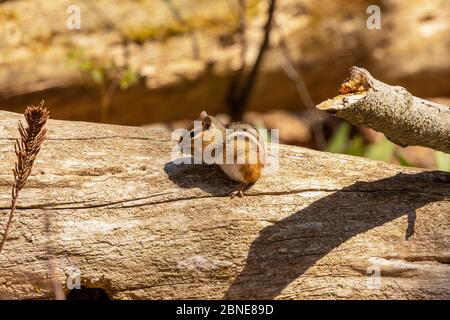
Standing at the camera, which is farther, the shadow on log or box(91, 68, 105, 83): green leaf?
box(91, 68, 105, 83): green leaf

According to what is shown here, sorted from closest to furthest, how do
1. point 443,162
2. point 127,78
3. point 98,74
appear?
point 443,162, point 127,78, point 98,74

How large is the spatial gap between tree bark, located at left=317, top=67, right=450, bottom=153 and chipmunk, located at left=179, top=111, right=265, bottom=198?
2.53 feet

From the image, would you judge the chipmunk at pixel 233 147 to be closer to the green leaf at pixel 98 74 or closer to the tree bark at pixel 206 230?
the tree bark at pixel 206 230

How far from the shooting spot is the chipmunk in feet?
13.6

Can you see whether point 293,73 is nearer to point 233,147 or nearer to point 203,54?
point 203,54

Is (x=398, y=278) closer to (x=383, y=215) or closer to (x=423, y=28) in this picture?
(x=383, y=215)

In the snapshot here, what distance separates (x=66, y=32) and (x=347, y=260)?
365 cm

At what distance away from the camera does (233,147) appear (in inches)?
163

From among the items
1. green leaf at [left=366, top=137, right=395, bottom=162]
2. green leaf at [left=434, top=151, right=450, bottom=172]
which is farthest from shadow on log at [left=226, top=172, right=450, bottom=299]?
green leaf at [left=366, top=137, right=395, bottom=162]

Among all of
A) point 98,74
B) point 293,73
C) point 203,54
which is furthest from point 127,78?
point 293,73

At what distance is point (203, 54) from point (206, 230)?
299 centimetres

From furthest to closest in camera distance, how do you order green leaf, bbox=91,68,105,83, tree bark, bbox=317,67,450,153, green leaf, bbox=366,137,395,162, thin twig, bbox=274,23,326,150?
green leaf, bbox=366,137,395,162 → thin twig, bbox=274,23,326,150 → green leaf, bbox=91,68,105,83 → tree bark, bbox=317,67,450,153

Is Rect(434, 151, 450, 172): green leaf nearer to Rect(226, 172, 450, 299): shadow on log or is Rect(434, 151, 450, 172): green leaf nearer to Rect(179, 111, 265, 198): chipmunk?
Rect(226, 172, 450, 299): shadow on log

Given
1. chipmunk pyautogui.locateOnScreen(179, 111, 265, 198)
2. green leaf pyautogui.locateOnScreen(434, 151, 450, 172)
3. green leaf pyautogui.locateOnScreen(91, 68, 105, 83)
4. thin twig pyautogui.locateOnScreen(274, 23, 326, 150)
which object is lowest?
chipmunk pyautogui.locateOnScreen(179, 111, 265, 198)
